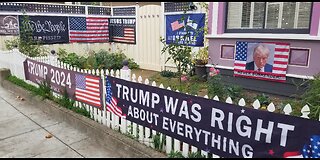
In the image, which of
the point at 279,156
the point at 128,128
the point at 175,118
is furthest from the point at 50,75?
the point at 279,156

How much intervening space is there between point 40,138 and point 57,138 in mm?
271

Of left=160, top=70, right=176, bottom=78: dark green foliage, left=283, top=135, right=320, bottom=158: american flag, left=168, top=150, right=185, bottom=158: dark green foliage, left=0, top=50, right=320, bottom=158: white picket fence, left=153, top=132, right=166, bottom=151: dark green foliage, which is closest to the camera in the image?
left=283, top=135, right=320, bottom=158: american flag

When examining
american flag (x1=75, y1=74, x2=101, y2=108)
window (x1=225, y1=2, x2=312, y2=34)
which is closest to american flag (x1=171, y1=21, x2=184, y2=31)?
window (x1=225, y1=2, x2=312, y2=34)

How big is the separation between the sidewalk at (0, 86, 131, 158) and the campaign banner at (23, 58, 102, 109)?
548mm

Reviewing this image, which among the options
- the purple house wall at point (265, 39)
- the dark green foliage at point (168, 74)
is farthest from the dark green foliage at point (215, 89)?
the dark green foliage at point (168, 74)

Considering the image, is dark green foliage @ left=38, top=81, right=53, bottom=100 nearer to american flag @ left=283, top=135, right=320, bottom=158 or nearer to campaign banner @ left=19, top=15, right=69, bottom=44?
american flag @ left=283, top=135, right=320, bottom=158

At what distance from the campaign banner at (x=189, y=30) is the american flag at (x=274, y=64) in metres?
1.59

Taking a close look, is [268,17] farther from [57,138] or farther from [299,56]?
[57,138]

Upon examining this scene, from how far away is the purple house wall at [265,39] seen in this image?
201 inches

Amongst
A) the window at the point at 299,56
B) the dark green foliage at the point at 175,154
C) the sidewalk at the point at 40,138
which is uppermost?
the window at the point at 299,56

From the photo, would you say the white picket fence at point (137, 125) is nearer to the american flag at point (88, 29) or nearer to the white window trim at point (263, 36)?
the white window trim at point (263, 36)

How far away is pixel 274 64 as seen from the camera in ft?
18.5

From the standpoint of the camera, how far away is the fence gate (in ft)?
31.8

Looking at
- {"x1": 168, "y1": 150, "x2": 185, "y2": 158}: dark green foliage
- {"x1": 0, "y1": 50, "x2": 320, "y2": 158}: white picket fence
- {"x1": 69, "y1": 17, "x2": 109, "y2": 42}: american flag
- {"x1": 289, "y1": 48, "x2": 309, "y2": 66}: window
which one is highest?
{"x1": 69, "y1": 17, "x2": 109, "y2": 42}: american flag
